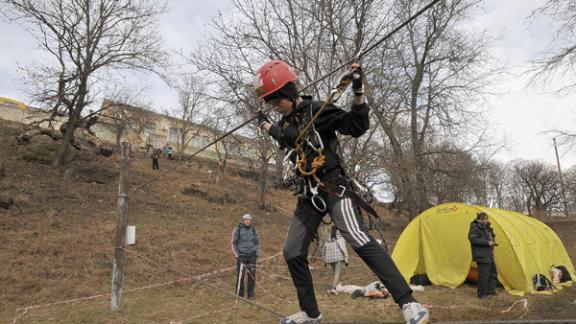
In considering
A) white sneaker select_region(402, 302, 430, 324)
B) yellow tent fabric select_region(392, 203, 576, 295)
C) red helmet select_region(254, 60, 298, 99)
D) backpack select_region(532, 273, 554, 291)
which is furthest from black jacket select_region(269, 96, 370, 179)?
backpack select_region(532, 273, 554, 291)

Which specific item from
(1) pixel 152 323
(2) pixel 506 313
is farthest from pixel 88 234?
(2) pixel 506 313

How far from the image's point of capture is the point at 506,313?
283 inches

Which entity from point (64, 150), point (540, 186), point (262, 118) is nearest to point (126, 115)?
point (64, 150)

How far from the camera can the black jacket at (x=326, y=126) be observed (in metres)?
2.91

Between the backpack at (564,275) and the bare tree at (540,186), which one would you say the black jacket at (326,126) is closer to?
the backpack at (564,275)

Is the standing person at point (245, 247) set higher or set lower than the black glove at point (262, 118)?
lower

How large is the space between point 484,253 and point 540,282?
186 cm

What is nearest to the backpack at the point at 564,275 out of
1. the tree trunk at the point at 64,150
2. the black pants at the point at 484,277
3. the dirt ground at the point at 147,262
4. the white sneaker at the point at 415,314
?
the dirt ground at the point at 147,262

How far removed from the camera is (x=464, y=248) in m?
10.3

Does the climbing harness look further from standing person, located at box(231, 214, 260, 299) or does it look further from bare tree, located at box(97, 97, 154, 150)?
bare tree, located at box(97, 97, 154, 150)

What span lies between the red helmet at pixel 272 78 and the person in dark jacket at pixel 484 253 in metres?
7.23

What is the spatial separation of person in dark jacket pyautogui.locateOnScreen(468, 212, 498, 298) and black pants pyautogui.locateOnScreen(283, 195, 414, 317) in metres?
6.79

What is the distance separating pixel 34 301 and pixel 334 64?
10547mm

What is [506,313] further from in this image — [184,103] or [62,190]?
[184,103]
